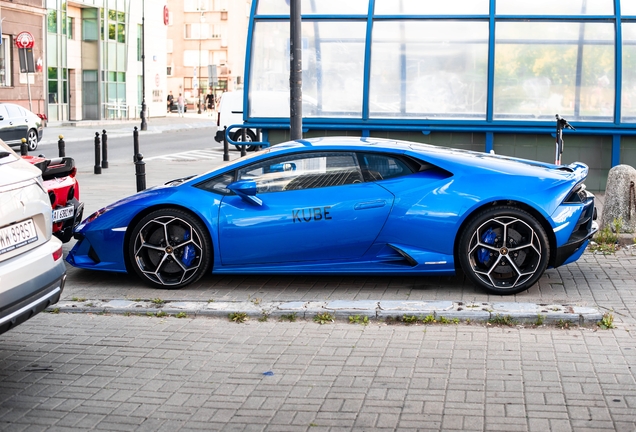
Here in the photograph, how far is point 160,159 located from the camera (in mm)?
24406

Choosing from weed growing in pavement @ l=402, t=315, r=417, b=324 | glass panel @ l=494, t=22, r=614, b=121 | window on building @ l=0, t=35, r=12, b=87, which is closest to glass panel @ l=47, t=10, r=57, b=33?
window on building @ l=0, t=35, r=12, b=87

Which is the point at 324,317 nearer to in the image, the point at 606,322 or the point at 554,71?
the point at 606,322

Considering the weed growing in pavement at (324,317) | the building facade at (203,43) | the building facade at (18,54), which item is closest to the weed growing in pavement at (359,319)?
the weed growing in pavement at (324,317)

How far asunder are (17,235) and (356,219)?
2951 mm

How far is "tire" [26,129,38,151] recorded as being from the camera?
87.5 feet

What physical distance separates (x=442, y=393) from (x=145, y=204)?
11.3 feet

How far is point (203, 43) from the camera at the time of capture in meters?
91.4

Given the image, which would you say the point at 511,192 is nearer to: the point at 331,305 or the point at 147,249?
the point at 331,305

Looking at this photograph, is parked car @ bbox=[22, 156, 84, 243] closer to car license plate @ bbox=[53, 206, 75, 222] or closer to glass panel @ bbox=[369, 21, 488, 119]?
car license plate @ bbox=[53, 206, 75, 222]

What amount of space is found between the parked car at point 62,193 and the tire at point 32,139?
1865cm

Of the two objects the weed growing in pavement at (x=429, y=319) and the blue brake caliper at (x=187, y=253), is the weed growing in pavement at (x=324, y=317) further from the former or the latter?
the blue brake caliper at (x=187, y=253)

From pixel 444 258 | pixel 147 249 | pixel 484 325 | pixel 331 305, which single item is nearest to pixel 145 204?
pixel 147 249

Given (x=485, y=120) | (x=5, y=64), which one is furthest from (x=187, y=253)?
(x=5, y=64)

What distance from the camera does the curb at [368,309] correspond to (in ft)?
20.7
